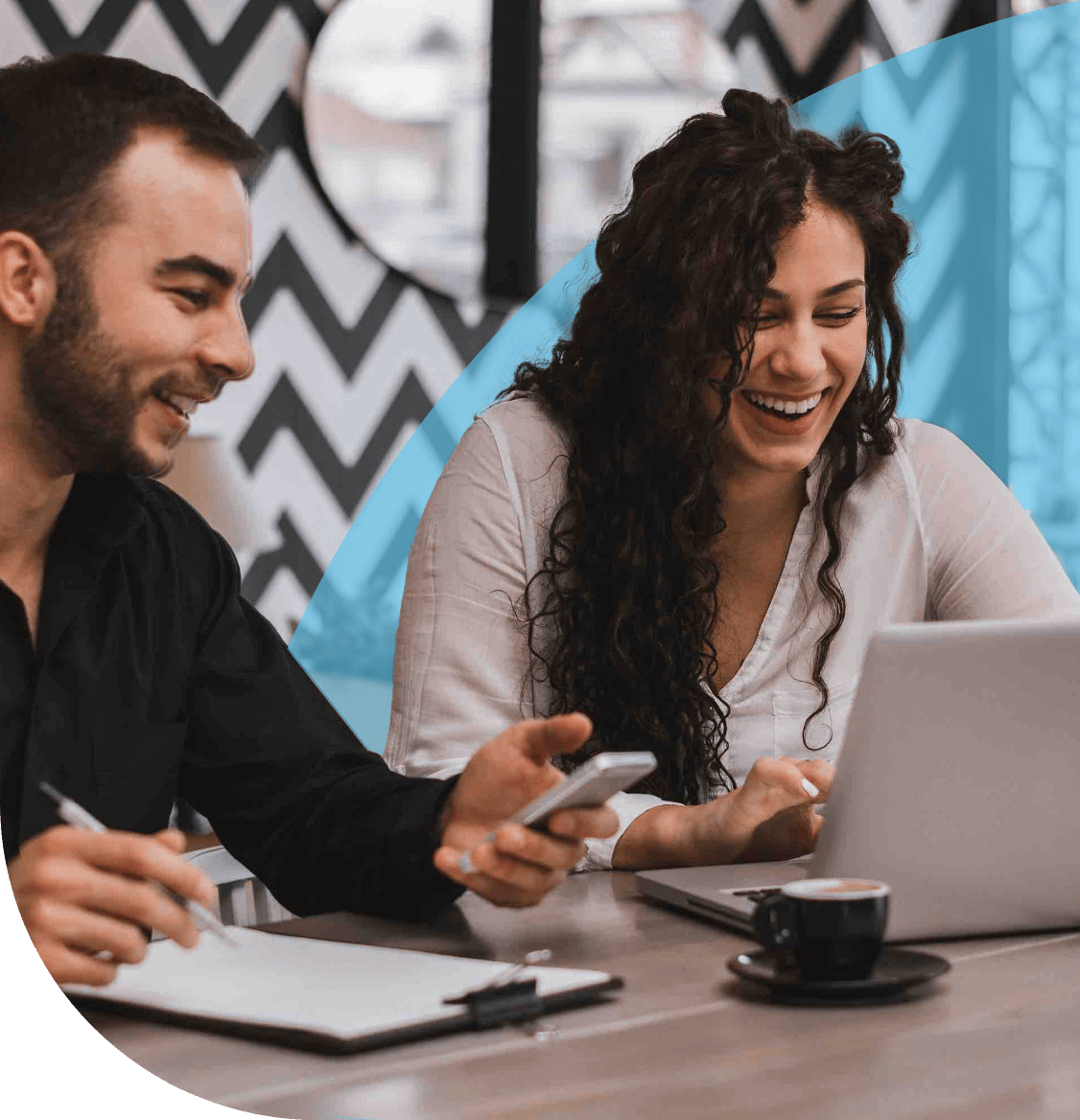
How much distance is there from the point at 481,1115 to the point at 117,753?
2.28 ft

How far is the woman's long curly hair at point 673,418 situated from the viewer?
168cm

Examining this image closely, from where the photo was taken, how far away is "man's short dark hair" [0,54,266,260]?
1.29 meters

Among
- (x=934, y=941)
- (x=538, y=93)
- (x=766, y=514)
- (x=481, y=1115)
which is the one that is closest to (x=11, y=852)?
(x=481, y=1115)

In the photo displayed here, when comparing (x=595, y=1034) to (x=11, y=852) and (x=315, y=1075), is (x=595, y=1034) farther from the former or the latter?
(x=11, y=852)

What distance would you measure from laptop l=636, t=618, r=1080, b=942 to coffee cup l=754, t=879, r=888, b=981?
0.33 feet

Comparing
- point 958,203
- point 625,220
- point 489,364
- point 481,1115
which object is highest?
point 958,203

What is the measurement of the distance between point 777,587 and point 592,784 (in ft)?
2.62

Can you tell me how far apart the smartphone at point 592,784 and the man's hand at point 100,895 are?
251 mm

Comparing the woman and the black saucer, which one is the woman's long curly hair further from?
the black saucer

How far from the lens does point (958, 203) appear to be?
389cm
